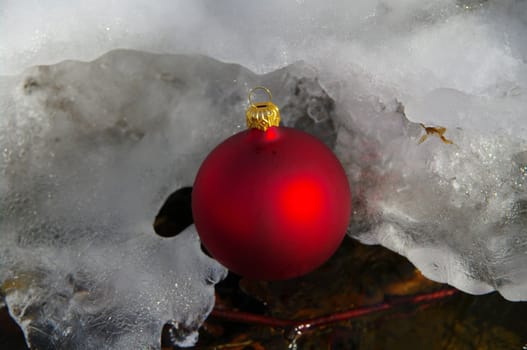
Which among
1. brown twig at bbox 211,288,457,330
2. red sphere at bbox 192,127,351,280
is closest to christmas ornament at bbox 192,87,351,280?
red sphere at bbox 192,127,351,280

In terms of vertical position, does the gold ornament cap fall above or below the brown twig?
above

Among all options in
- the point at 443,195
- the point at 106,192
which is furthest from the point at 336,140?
the point at 106,192

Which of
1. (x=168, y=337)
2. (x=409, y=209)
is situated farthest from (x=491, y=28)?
(x=168, y=337)

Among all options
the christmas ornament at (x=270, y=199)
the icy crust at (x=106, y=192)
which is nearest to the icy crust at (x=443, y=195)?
the christmas ornament at (x=270, y=199)

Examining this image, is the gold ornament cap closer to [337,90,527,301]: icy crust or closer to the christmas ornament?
the christmas ornament

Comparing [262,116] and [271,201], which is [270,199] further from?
[262,116]

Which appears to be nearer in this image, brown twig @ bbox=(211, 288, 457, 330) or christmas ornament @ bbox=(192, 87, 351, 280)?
christmas ornament @ bbox=(192, 87, 351, 280)

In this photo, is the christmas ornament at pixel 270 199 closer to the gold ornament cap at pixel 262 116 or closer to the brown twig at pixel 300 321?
the gold ornament cap at pixel 262 116

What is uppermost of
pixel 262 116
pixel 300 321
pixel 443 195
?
pixel 262 116

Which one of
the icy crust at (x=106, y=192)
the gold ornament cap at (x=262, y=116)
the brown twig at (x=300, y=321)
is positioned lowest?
the brown twig at (x=300, y=321)
